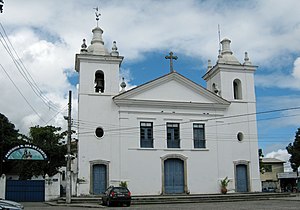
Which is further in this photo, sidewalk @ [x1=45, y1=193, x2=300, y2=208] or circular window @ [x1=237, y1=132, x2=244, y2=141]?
circular window @ [x1=237, y1=132, x2=244, y2=141]

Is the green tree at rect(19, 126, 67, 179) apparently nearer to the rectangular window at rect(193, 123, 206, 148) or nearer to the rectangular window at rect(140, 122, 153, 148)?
the rectangular window at rect(140, 122, 153, 148)

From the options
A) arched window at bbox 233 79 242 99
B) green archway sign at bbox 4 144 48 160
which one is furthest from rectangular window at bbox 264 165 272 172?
green archway sign at bbox 4 144 48 160

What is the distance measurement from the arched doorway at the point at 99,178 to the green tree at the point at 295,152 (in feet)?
72.3

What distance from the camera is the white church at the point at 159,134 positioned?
92.4ft

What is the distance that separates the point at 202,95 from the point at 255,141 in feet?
17.0

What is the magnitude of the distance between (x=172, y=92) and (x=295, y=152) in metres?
18.3

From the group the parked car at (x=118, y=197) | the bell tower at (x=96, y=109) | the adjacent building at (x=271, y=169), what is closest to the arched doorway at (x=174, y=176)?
the bell tower at (x=96, y=109)

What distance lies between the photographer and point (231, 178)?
98.1 feet

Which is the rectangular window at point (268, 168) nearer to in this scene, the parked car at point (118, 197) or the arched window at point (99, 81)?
the arched window at point (99, 81)

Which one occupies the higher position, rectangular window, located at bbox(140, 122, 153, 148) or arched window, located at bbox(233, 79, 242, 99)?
arched window, located at bbox(233, 79, 242, 99)

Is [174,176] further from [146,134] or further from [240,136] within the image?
[240,136]

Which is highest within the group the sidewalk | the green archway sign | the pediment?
the pediment

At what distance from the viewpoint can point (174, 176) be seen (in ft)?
95.6

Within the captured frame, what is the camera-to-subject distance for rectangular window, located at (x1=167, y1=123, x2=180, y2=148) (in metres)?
29.4
